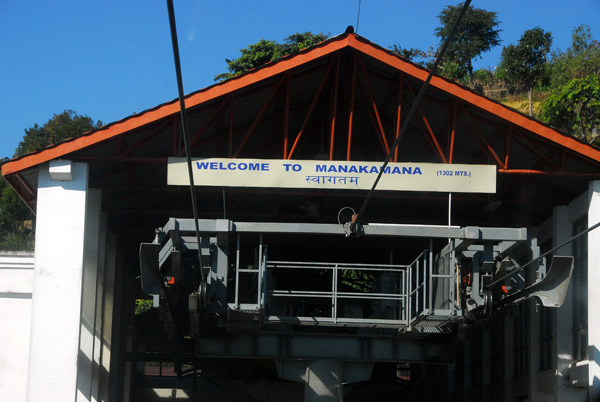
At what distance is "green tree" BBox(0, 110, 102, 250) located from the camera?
62.2 m

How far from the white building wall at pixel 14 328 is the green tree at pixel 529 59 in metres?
45.9

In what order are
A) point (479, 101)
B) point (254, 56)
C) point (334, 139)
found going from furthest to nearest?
point (254, 56) → point (334, 139) → point (479, 101)

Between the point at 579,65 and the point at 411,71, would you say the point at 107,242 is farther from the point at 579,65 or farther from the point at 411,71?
the point at 579,65

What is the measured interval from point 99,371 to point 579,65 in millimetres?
55255

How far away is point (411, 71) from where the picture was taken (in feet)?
57.1

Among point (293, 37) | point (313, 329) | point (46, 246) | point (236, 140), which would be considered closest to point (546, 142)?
point (313, 329)

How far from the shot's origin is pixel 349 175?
1756 centimetres

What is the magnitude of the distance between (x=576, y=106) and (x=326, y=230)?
102ft

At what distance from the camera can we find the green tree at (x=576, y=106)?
4166 cm

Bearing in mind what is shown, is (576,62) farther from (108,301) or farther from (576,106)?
(108,301)

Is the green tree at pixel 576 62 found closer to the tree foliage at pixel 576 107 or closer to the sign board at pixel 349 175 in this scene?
the tree foliage at pixel 576 107

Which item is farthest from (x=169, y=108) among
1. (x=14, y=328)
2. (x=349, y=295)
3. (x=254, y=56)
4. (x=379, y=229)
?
(x=254, y=56)

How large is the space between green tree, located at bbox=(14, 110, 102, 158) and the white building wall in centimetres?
4959

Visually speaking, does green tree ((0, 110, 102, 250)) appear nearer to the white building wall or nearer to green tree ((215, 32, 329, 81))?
green tree ((215, 32, 329, 81))
